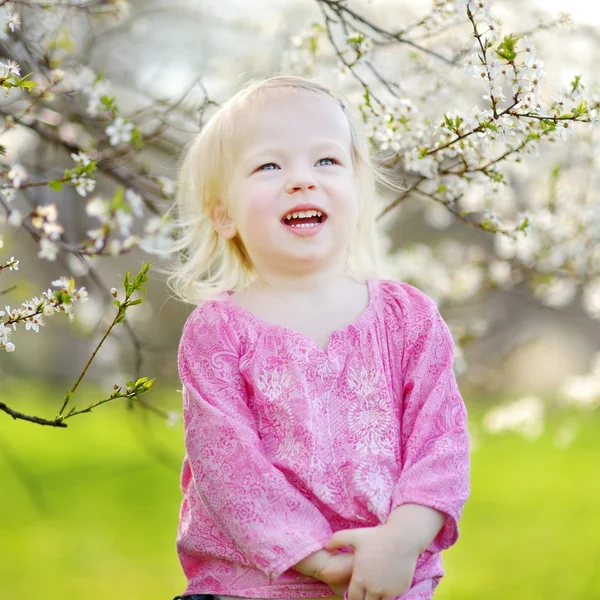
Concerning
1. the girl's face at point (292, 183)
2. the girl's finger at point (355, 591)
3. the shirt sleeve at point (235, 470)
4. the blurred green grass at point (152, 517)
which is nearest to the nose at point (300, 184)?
the girl's face at point (292, 183)

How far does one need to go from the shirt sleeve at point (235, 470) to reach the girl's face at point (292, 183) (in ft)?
0.58

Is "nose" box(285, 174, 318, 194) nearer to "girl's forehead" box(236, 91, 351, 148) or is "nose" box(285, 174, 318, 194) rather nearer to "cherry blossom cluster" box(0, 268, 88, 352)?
"girl's forehead" box(236, 91, 351, 148)

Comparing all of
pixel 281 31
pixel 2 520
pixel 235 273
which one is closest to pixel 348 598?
pixel 235 273

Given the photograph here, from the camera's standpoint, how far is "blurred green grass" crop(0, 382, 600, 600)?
5.11m

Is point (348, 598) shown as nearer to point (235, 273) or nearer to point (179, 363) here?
point (179, 363)

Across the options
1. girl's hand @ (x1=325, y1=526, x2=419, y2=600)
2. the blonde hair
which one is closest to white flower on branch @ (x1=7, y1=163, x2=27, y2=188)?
the blonde hair

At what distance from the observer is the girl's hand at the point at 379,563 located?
1.36 m

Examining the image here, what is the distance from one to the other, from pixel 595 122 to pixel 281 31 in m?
3.65

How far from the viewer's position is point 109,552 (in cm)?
573

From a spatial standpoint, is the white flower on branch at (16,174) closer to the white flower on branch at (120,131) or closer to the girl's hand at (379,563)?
the white flower on branch at (120,131)

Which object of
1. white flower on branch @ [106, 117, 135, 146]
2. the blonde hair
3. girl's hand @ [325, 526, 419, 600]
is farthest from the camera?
white flower on branch @ [106, 117, 135, 146]

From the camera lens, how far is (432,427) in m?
1.50

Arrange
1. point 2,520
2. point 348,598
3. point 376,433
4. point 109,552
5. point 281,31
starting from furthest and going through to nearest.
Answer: point 2,520 < point 109,552 < point 281,31 < point 376,433 < point 348,598

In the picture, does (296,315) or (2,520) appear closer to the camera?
(296,315)
